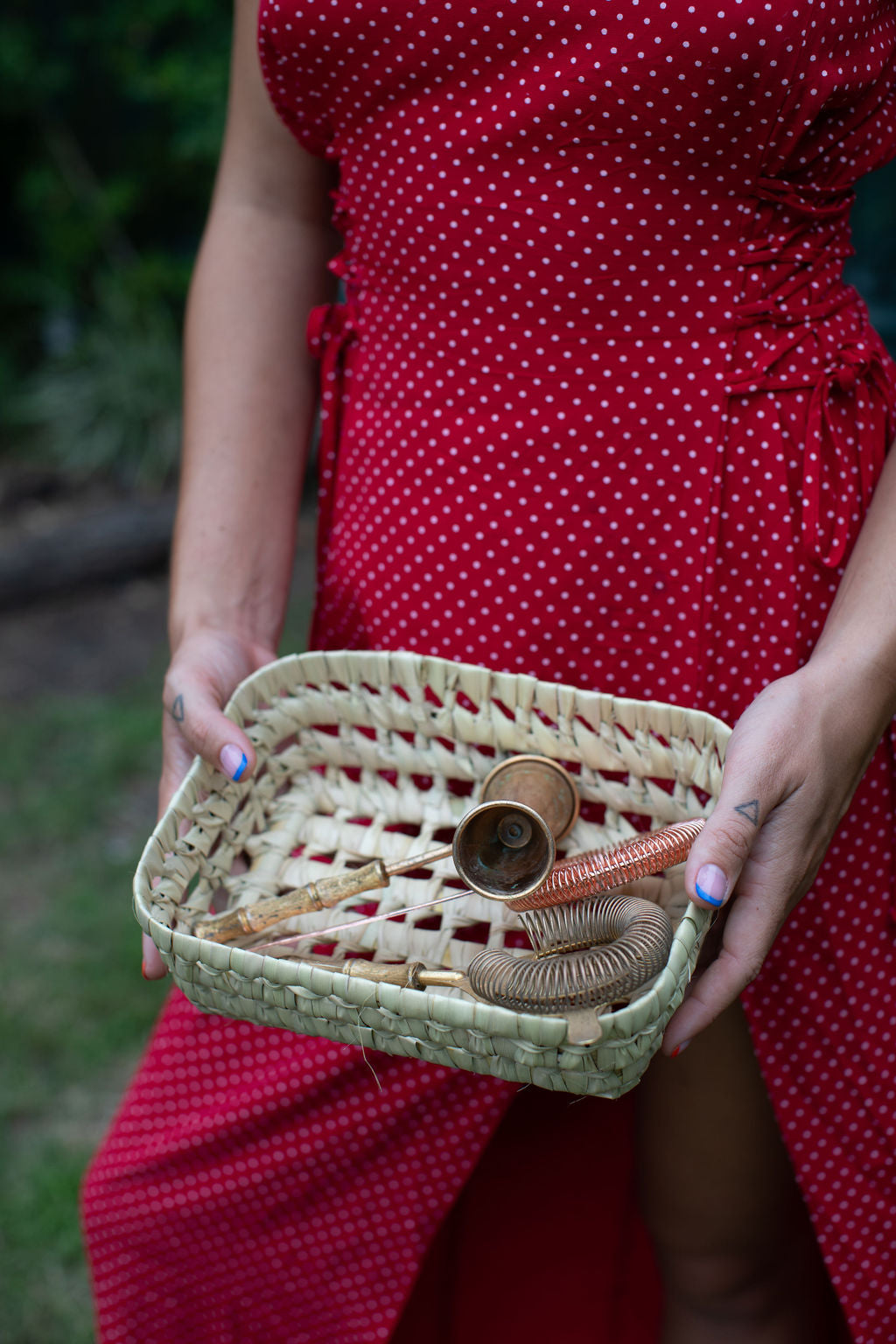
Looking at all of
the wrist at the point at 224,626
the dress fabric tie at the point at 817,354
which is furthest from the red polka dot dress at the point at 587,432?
the wrist at the point at 224,626

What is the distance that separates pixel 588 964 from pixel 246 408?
0.71 m

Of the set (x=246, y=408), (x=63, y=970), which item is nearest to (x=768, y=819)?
(x=246, y=408)

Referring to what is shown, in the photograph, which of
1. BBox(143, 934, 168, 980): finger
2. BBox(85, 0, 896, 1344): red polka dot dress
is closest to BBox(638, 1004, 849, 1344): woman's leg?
BBox(85, 0, 896, 1344): red polka dot dress

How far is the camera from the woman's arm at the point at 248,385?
1203mm

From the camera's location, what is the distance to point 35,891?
2.66 meters

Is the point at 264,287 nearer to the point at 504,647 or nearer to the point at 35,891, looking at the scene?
the point at 504,647

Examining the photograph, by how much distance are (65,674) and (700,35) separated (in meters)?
3.20

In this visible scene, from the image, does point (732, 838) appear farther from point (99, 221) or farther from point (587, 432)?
point (99, 221)

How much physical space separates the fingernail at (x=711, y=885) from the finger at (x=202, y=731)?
1.30 ft

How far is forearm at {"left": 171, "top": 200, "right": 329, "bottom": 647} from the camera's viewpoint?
1224 millimetres

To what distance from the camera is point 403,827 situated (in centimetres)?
116

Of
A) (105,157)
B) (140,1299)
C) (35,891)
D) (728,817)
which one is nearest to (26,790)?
(35,891)

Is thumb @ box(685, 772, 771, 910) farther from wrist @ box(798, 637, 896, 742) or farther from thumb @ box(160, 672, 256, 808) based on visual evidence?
thumb @ box(160, 672, 256, 808)

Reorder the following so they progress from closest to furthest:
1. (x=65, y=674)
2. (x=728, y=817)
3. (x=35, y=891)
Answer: (x=728, y=817) → (x=35, y=891) → (x=65, y=674)
